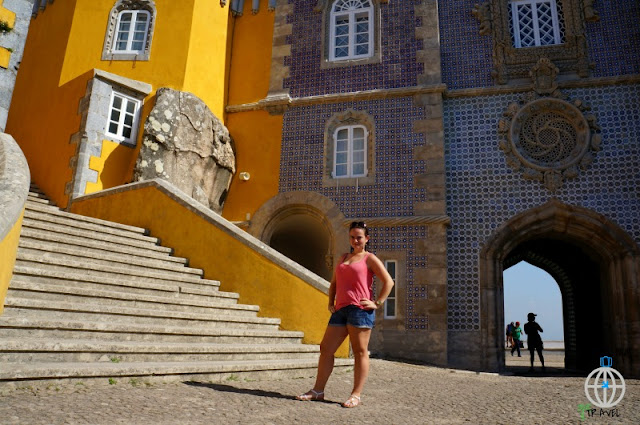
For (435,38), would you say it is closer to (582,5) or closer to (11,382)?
(582,5)

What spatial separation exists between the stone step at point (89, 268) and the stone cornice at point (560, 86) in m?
7.55

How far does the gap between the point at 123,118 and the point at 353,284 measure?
28.0 feet

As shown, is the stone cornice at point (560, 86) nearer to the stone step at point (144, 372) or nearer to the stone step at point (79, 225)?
the stone step at point (79, 225)

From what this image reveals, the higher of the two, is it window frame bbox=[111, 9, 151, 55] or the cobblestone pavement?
window frame bbox=[111, 9, 151, 55]

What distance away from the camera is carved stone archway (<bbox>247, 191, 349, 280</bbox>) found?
10812 mm

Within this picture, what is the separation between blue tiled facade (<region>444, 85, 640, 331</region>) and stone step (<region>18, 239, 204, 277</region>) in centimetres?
572

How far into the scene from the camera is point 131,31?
11867mm

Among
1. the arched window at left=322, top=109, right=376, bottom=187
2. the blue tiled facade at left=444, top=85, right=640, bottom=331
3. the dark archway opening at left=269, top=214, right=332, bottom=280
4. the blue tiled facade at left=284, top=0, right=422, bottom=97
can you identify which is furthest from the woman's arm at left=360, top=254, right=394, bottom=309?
the blue tiled facade at left=284, top=0, right=422, bottom=97

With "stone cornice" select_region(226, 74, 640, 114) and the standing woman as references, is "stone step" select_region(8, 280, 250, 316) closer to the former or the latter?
the standing woman

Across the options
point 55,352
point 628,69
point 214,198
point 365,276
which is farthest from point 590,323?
point 55,352

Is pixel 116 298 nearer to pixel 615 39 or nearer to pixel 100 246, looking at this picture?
pixel 100 246

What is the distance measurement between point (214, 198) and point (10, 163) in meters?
6.63

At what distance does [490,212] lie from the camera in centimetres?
1030

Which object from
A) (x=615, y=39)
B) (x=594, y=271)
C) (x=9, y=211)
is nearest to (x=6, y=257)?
(x=9, y=211)
